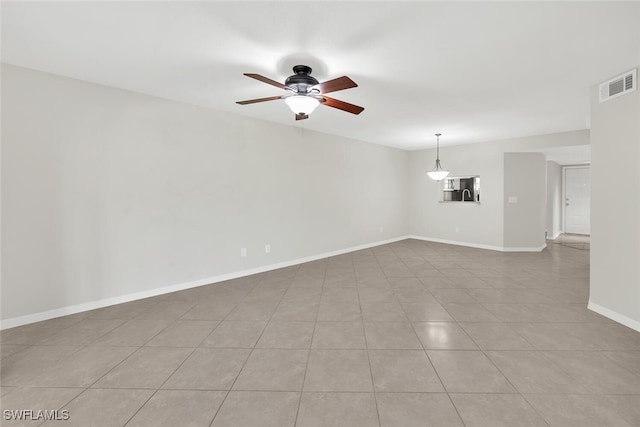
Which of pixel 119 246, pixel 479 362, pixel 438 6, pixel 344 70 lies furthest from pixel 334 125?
pixel 479 362

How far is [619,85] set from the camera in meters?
2.67

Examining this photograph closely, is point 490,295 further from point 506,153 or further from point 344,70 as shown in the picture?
point 506,153

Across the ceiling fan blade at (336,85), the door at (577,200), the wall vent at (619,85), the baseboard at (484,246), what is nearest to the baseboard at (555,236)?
the door at (577,200)

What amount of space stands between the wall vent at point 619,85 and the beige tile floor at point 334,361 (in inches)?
92.5

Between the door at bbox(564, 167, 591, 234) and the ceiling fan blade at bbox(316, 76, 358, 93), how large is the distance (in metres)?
9.96

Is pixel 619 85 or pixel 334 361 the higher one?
pixel 619 85

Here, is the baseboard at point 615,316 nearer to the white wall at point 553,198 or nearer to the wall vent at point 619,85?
the wall vent at point 619,85

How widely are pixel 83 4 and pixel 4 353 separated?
282cm

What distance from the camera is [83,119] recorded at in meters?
2.97

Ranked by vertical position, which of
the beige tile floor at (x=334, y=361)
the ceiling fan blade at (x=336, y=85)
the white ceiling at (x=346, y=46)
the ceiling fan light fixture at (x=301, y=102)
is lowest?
the beige tile floor at (x=334, y=361)

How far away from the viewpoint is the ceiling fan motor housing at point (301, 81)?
2.38m

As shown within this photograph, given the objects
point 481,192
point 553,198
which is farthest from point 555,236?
point 481,192

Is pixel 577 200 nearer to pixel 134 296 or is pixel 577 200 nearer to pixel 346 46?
pixel 346 46

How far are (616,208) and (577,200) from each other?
757 cm
